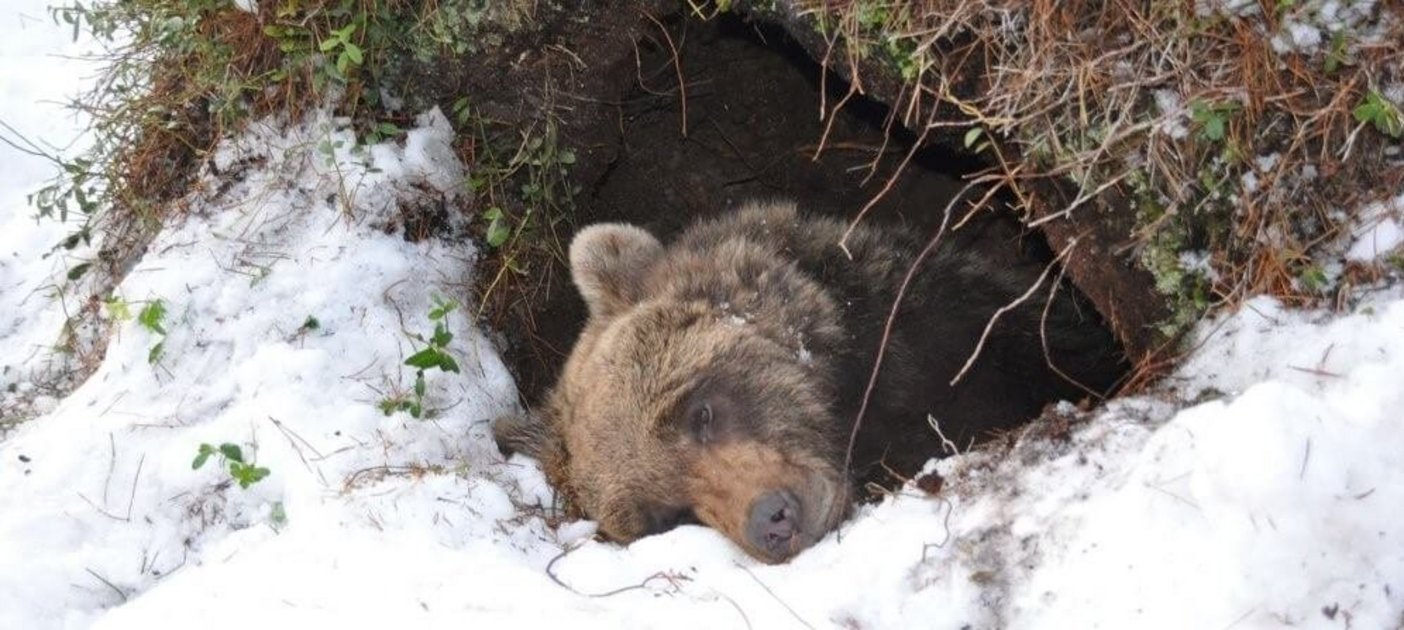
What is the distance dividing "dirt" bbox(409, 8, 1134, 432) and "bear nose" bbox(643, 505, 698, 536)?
1.66 metres

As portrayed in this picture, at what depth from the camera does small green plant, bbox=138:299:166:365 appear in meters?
4.93

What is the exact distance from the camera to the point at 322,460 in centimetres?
446

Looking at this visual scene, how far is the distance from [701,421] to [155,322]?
241 centimetres

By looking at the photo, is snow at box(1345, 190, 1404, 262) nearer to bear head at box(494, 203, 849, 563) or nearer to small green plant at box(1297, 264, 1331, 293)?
small green plant at box(1297, 264, 1331, 293)

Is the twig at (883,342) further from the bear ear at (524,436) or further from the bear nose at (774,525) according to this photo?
the bear ear at (524,436)

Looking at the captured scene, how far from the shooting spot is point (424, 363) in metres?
4.82

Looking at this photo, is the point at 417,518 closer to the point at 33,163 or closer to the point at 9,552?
the point at 9,552

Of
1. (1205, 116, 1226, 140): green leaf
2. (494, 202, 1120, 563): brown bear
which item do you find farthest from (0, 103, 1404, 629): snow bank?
(1205, 116, 1226, 140): green leaf

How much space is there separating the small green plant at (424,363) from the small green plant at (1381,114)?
3.42 m

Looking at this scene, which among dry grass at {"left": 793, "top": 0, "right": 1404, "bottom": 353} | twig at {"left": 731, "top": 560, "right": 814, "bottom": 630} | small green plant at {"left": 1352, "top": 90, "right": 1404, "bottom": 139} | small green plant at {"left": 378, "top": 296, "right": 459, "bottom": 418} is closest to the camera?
twig at {"left": 731, "top": 560, "right": 814, "bottom": 630}

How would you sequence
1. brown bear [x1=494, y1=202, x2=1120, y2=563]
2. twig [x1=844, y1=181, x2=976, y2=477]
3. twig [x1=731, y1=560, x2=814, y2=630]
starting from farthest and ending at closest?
brown bear [x1=494, y1=202, x2=1120, y2=563]
twig [x1=844, y1=181, x2=976, y2=477]
twig [x1=731, y1=560, x2=814, y2=630]

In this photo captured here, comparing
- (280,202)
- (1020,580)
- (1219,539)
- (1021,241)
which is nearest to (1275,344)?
(1219,539)

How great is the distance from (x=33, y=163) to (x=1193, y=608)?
316 inches

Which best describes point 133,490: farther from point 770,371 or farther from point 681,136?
point 681,136
